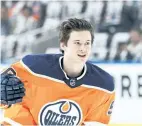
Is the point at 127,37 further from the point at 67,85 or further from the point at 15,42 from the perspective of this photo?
the point at 67,85

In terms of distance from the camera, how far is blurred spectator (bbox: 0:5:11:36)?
3573 millimetres

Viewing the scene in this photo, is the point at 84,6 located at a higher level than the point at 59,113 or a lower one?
higher

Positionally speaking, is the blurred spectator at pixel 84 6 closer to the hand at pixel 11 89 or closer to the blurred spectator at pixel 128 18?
the blurred spectator at pixel 128 18

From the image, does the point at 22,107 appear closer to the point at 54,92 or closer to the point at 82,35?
the point at 54,92

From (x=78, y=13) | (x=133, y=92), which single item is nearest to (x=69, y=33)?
(x=133, y=92)

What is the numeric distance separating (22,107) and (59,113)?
136 mm

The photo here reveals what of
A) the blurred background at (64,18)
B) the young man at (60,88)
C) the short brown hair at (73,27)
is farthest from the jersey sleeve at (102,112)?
the blurred background at (64,18)

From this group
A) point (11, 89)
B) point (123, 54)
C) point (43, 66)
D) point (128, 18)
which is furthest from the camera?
point (128, 18)

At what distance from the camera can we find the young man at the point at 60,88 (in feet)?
4.64

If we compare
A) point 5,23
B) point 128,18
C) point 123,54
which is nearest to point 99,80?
point 123,54

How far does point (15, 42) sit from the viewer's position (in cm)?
358

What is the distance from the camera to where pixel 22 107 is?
4.74ft

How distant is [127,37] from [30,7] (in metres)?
0.92

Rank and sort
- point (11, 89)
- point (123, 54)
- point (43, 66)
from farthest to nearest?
point (123, 54) → point (43, 66) → point (11, 89)
